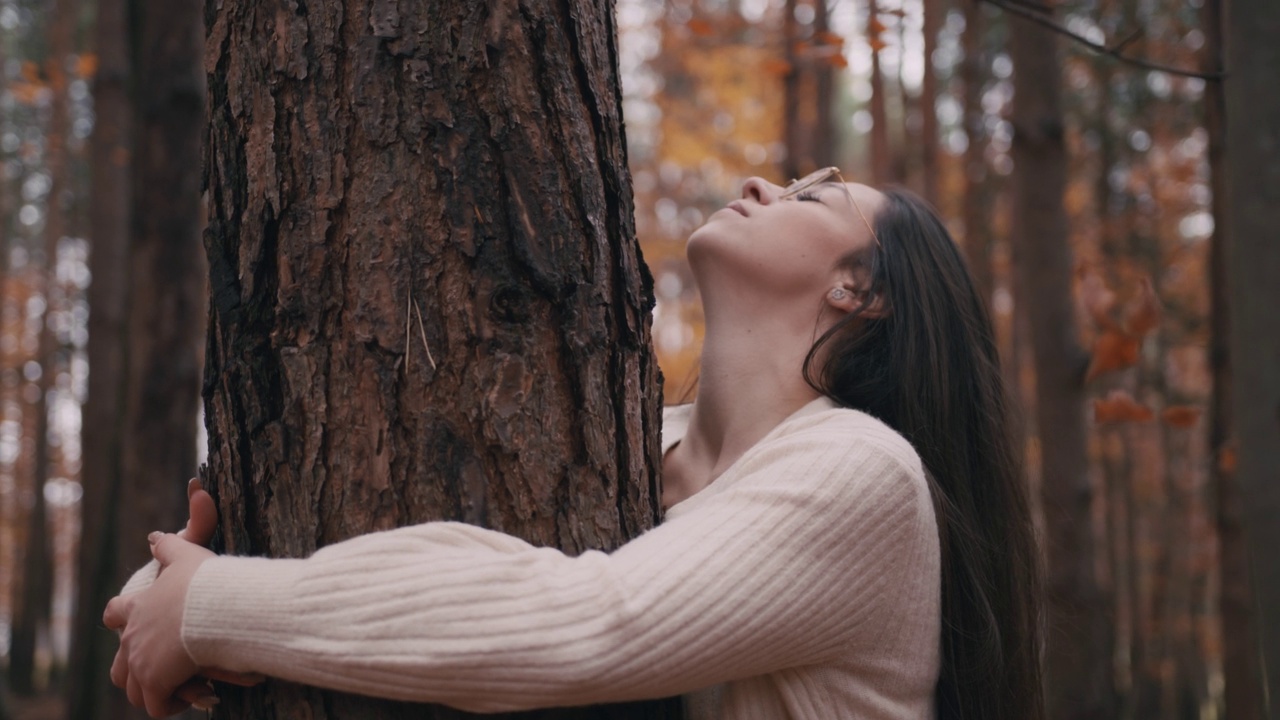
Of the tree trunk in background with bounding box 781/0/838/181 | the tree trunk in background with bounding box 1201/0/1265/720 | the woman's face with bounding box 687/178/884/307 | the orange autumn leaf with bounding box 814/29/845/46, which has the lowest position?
the tree trunk in background with bounding box 1201/0/1265/720

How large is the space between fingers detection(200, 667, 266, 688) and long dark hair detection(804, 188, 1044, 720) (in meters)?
1.21

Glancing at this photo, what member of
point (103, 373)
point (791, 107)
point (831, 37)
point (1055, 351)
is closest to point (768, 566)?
point (831, 37)

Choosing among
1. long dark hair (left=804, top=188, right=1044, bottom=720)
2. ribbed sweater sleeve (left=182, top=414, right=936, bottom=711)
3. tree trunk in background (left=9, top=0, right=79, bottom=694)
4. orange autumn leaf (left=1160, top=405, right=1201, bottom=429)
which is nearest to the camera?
ribbed sweater sleeve (left=182, top=414, right=936, bottom=711)

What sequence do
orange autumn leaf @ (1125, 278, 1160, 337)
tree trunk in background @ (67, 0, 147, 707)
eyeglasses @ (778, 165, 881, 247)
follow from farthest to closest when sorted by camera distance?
1. tree trunk in background @ (67, 0, 147, 707)
2. orange autumn leaf @ (1125, 278, 1160, 337)
3. eyeglasses @ (778, 165, 881, 247)

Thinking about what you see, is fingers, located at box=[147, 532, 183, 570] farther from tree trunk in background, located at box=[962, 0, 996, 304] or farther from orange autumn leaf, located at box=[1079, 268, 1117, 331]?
tree trunk in background, located at box=[962, 0, 996, 304]

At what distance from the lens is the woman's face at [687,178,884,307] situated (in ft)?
7.37

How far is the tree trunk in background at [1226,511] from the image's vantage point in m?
4.70

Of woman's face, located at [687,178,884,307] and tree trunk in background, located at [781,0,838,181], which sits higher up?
tree trunk in background, located at [781,0,838,181]

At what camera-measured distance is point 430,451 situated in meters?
1.57

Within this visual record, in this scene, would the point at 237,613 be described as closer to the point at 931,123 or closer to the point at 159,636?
the point at 159,636

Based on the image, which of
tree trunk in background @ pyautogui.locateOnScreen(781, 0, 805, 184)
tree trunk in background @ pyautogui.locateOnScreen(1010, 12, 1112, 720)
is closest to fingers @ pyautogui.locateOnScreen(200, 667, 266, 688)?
tree trunk in background @ pyautogui.locateOnScreen(1010, 12, 1112, 720)

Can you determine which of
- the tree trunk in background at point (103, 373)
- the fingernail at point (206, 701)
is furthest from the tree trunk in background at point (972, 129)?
the fingernail at point (206, 701)

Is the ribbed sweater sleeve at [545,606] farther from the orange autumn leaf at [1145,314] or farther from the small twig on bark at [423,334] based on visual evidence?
the orange autumn leaf at [1145,314]

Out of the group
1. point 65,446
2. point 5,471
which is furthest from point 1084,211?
point 5,471
